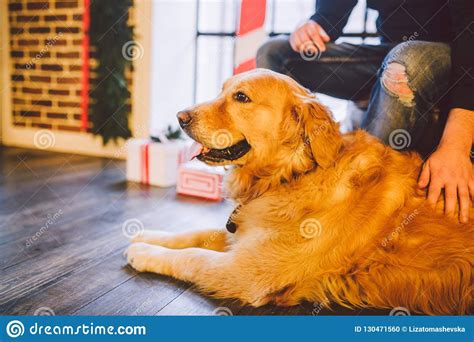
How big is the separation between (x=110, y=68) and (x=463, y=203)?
128 inches

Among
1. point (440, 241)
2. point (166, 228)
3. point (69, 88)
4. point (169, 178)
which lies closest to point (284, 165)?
point (440, 241)

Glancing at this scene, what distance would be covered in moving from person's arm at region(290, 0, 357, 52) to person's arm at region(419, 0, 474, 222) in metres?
0.57

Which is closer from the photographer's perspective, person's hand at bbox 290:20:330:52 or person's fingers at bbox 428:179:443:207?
person's fingers at bbox 428:179:443:207

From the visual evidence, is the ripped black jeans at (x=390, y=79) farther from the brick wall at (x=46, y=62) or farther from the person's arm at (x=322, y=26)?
the brick wall at (x=46, y=62)

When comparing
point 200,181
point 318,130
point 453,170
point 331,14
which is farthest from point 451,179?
point 200,181

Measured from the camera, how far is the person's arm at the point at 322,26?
192 cm

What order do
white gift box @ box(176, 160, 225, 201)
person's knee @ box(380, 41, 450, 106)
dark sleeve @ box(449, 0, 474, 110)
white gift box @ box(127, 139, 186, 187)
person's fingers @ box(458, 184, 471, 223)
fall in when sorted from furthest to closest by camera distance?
white gift box @ box(127, 139, 186, 187), white gift box @ box(176, 160, 225, 201), person's knee @ box(380, 41, 450, 106), dark sleeve @ box(449, 0, 474, 110), person's fingers @ box(458, 184, 471, 223)

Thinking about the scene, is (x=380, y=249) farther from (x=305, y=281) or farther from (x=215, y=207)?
(x=215, y=207)

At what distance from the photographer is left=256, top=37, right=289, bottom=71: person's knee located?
2.02 meters

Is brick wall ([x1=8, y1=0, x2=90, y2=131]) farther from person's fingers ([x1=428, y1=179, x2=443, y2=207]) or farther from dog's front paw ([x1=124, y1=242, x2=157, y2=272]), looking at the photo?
person's fingers ([x1=428, y1=179, x2=443, y2=207])

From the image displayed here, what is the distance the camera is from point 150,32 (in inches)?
146

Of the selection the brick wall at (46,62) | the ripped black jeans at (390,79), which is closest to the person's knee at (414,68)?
the ripped black jeans at (390,79)

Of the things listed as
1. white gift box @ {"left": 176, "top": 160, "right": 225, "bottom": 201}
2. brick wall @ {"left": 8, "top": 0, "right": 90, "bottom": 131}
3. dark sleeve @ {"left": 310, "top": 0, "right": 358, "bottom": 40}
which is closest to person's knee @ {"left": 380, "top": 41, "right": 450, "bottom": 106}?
dark sleeve @ {"left": 310, "top": 0, "right": 358, "bottom": 40}

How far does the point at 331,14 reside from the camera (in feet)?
6.61
